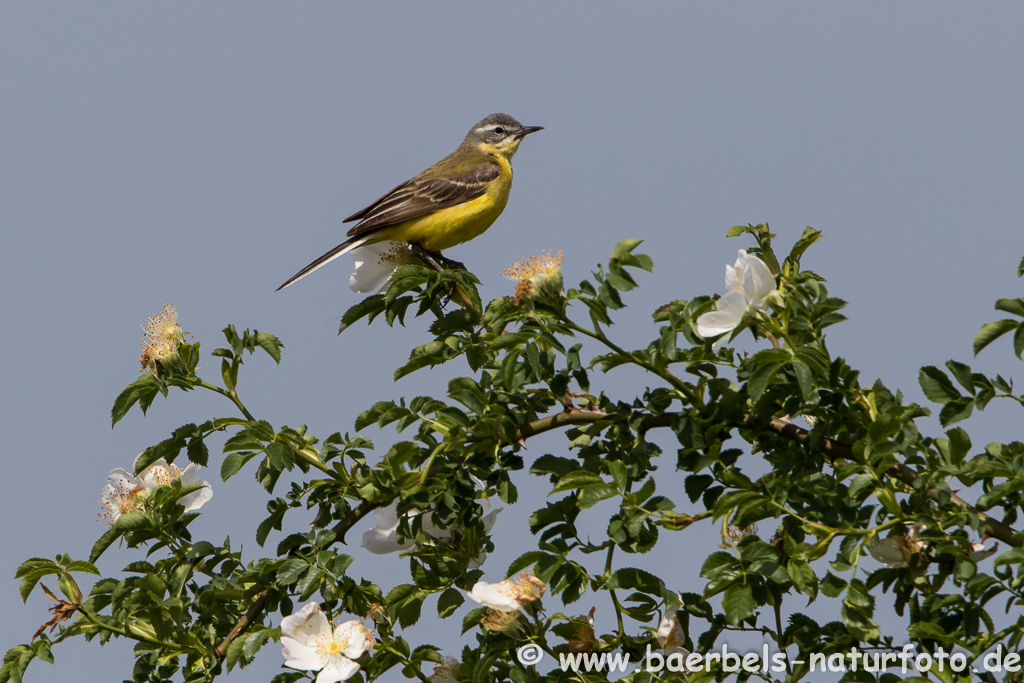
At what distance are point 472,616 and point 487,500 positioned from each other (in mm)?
672

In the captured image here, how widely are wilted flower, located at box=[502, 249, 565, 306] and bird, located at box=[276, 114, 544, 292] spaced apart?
2.91 meters

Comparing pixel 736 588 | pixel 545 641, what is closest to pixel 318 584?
pixel 545 641

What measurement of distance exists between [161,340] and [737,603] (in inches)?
102

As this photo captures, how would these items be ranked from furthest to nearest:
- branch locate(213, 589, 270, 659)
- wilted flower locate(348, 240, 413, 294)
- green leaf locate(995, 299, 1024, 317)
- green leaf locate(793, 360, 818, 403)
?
wilted flower locate(348, 240, 413, 294) → branch locate(213, 589, 270, 659) → green leaf locate(995, 299, 1024, 317) → green leaf locate(793, 360, 818, 403)

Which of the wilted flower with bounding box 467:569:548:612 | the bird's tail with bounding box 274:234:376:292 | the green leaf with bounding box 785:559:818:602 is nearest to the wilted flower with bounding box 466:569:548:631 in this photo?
the wilted flower with bounding box 467:569:548:612

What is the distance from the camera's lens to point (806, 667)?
11.6ft

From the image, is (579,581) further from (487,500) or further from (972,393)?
(972,393)

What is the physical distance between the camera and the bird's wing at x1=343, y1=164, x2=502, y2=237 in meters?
6.91

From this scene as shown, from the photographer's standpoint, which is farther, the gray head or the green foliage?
the gray head

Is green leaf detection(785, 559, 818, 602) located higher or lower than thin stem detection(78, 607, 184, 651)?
lower

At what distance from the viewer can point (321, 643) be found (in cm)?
378

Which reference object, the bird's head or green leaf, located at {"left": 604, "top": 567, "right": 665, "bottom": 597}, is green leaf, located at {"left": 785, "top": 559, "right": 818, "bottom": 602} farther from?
the bird's head

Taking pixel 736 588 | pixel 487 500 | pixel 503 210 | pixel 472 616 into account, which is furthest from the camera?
pixel 503 210

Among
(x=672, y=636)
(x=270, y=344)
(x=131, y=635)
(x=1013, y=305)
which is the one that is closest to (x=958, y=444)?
(x=1013, y=305)
